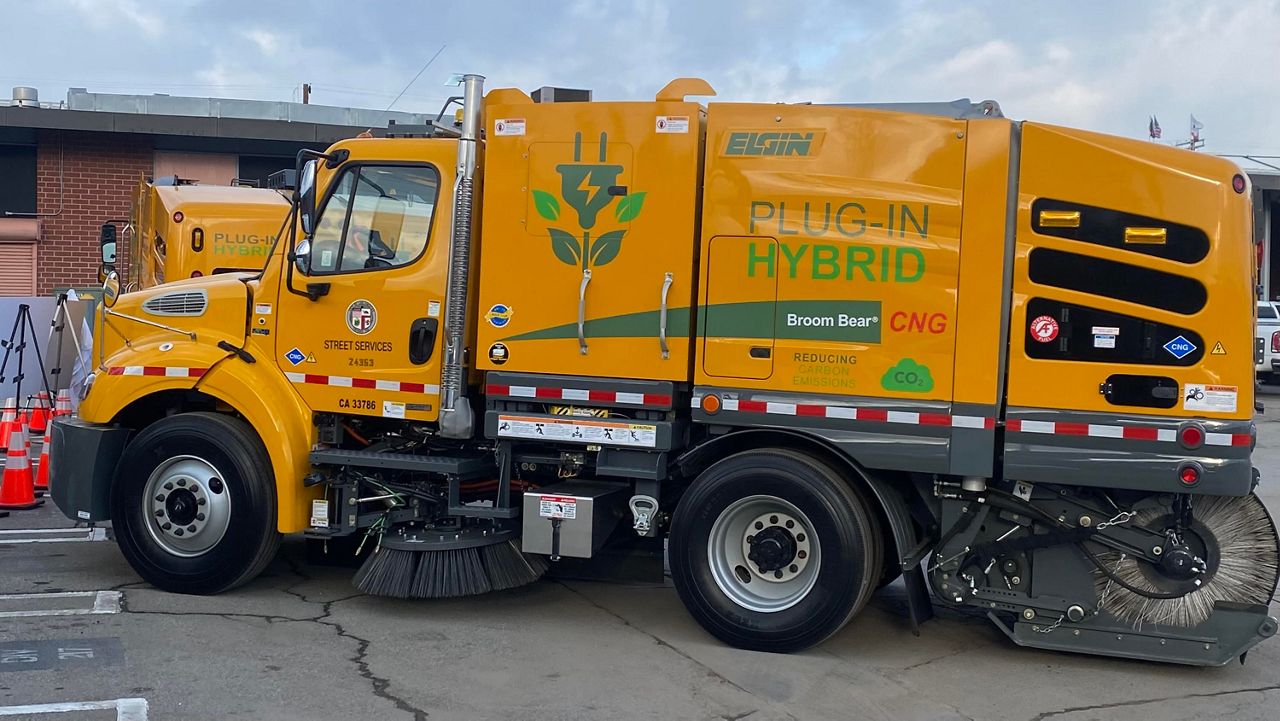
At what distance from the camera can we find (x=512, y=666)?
236 inches

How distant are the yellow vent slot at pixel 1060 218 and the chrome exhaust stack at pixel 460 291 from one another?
3124mm

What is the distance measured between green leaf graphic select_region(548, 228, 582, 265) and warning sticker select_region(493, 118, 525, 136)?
0.61 meters

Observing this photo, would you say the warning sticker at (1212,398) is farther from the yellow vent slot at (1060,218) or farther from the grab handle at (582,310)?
the grab handle at (582,310)

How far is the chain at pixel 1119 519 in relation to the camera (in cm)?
586

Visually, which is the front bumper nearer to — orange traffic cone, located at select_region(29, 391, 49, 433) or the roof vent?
orange traffic cone, located at select_region(29, 391, 49, 433)

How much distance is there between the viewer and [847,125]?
608cm

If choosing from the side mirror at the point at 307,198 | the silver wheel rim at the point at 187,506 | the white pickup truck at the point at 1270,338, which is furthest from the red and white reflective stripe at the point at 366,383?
the white pickup truck at the point at 1270,338

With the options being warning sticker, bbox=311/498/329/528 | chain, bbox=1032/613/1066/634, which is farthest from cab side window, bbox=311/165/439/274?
chain, bbox=1032/613/1066/634

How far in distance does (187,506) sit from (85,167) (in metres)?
16.0

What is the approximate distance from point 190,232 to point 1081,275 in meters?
10.1

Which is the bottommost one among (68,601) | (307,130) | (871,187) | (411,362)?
(68,601)

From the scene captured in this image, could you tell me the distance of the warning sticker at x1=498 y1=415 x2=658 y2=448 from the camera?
6.39 m

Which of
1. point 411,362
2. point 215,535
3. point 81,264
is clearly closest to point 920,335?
point 411,362

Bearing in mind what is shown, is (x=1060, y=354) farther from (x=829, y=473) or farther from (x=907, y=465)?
(x=829, y=473)
